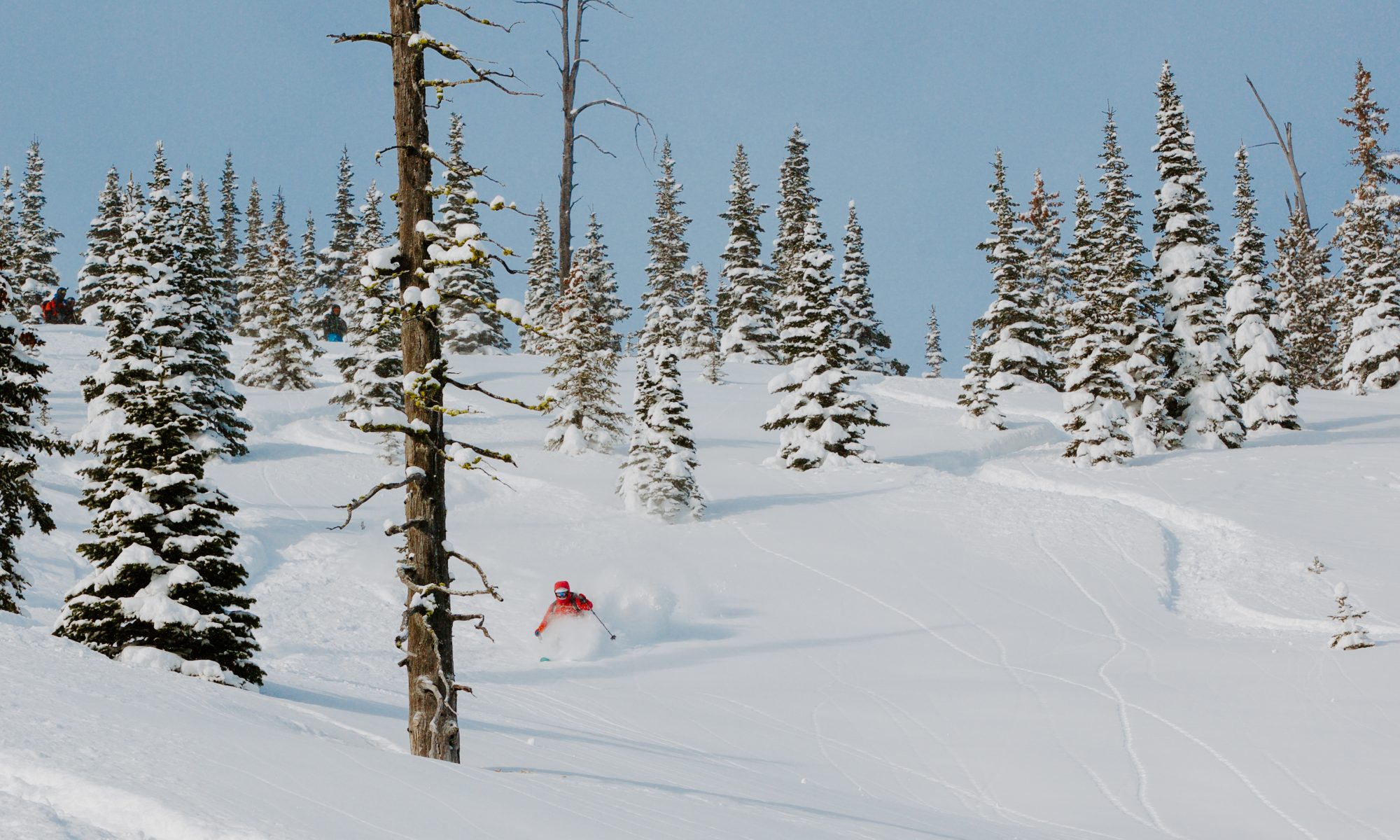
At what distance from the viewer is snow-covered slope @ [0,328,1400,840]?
17.2 feet

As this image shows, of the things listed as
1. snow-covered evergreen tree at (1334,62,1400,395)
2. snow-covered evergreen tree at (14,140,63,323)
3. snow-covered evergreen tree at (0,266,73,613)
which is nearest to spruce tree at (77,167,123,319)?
snow-covered evergreen tree at (14,140,63,323)

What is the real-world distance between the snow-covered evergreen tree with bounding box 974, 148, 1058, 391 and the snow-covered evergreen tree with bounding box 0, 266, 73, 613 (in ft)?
129

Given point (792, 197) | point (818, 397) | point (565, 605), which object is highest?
point (792, 197)

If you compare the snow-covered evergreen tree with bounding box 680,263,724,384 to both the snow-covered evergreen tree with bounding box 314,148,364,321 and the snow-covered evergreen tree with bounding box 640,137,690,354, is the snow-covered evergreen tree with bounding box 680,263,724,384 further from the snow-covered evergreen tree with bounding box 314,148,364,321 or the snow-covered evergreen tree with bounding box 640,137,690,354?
the snow-covered evergreen tree with bounding box 314,148,364,321

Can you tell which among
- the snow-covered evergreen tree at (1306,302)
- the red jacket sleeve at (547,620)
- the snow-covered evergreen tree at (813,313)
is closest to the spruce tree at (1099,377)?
the snow-covered evergreen tree at (813,313)

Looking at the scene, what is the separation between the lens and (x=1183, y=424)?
104 ft

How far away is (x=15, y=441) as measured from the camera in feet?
44.4

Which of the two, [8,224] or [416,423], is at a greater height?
[8,224]

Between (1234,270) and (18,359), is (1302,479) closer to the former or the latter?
(1234,270)

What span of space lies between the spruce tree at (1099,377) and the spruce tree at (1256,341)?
16.3 feet

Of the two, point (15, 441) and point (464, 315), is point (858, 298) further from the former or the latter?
point (15, 441)

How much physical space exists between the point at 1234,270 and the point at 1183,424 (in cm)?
1086

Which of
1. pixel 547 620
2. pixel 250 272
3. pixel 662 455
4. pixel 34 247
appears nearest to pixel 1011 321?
pixel 662 455

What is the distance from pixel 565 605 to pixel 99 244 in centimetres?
5966
